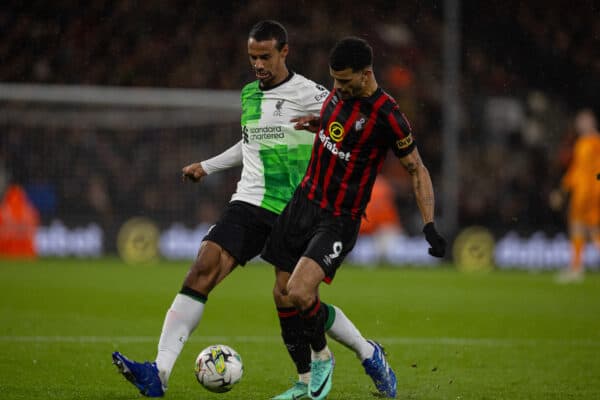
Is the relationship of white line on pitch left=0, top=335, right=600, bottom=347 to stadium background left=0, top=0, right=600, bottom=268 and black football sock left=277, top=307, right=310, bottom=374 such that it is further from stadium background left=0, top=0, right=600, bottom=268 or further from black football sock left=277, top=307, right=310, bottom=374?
stadium background left=0, top=0, right=600, bottom=268

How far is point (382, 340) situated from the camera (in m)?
8.95

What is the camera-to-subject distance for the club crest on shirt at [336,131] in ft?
18.9

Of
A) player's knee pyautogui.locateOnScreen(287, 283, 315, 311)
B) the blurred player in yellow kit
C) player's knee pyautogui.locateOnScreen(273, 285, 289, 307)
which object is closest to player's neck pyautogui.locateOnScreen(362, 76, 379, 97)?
player's knee pyautogui.locateOnScreen(287, 283, 315, 311)

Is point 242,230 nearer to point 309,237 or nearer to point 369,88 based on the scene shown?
point 309,237

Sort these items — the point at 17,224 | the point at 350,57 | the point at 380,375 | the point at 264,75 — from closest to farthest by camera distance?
the point at 350,57 < the point at 380,375 < the point at 264,75 < the point at 17,224

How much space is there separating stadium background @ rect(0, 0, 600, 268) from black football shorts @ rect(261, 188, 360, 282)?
11.1 metres

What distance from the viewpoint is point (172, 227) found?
790 inches

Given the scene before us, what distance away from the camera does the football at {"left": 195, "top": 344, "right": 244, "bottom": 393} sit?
5793mm

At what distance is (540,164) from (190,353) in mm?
15040

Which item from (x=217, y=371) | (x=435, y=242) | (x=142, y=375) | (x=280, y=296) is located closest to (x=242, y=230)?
(x=280, y=296)

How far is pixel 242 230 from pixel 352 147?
93cm

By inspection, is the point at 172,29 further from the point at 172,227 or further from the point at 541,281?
the point at 541,281

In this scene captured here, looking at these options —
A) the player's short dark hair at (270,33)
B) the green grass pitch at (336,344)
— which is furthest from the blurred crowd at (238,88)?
the player's short dark hair at (270,33)

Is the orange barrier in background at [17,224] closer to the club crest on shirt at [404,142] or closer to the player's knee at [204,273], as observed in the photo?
the player's knee at [204,273]
